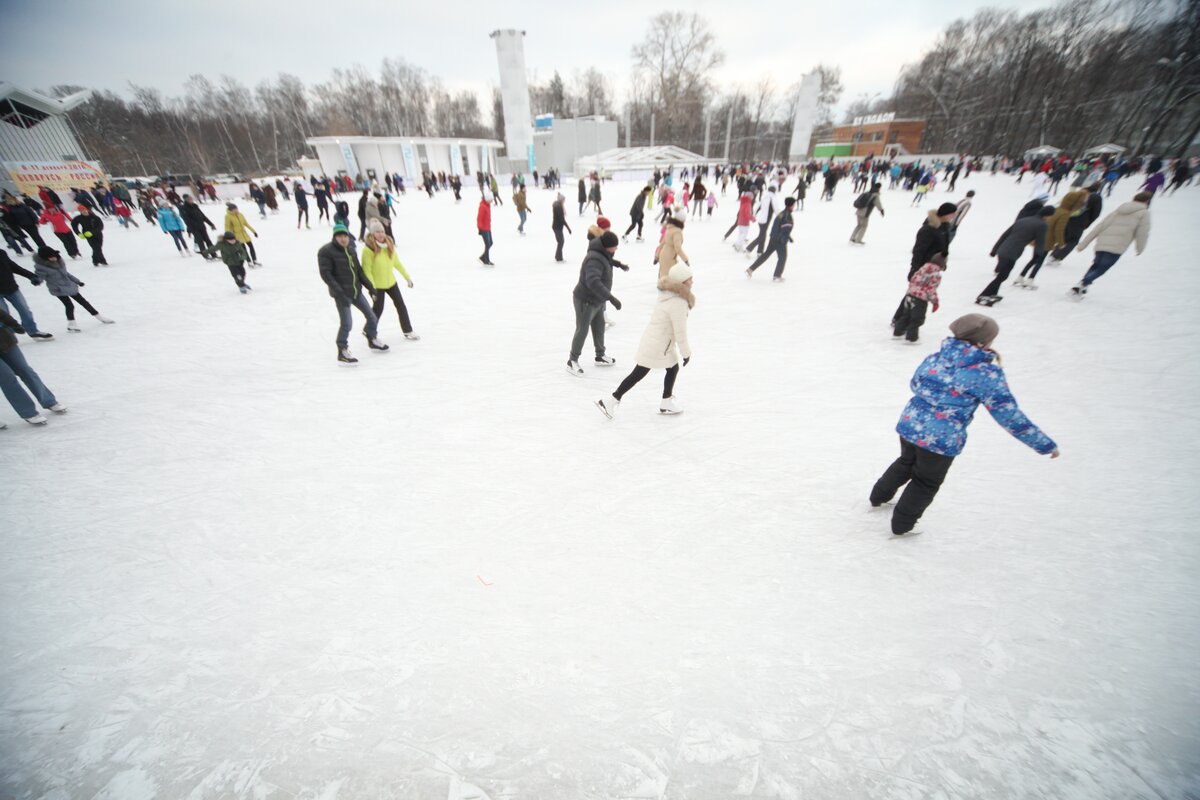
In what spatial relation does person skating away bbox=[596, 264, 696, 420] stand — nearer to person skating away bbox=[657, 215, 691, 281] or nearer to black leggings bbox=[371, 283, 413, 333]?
person skating away bbox=[657, 215, 691, 281]

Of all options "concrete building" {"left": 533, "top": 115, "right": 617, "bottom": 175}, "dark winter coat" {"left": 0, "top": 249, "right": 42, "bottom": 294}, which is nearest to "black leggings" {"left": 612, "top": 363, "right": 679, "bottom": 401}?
"dark winter coat" {"left": 0, "top": 249, "right": 42, "bottom": 294}

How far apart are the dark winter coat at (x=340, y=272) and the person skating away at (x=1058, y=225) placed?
29.9ft

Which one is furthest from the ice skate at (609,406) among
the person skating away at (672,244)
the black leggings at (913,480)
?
the black leggings at (913,480)

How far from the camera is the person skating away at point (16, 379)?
364cm

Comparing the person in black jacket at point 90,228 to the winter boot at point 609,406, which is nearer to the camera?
the winter boot at point 609,406

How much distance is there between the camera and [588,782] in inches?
65.6

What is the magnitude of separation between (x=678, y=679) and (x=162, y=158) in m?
75.2

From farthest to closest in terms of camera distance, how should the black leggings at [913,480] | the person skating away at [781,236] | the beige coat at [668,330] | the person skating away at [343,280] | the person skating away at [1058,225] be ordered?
the person skating away at [781,236] → the person skating away at [1058,225] → the person skating away at [343,280] → the beige coat at [668,330] → the black leggings at [913,480]

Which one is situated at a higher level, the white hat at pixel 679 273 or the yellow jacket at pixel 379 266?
the white hat at pixel 679 273

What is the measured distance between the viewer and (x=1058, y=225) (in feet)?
22.2

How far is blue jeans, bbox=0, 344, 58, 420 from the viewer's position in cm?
369

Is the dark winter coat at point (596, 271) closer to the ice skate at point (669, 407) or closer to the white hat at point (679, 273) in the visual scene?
the white hat at point (679, 273)

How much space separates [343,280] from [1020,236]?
323 inches

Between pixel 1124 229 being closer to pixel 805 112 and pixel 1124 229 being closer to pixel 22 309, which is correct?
pixel 22 309
